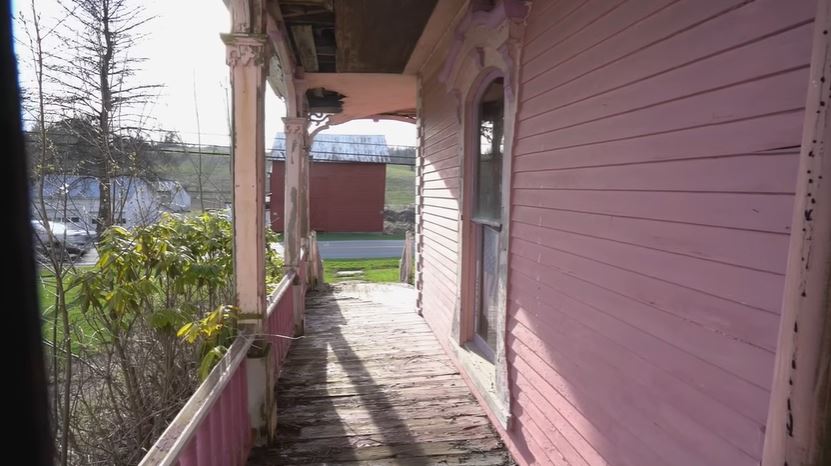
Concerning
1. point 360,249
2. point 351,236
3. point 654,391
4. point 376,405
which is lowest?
point 360,249

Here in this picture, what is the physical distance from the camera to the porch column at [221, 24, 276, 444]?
265cm

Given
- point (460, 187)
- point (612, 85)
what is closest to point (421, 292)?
point (460, 187)

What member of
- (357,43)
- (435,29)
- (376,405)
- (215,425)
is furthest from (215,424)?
(435,29)

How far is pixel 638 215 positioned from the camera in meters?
Result: 1.60

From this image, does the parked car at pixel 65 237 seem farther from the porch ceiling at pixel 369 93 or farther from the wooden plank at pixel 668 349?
the porch ceiling at pixel 369 93

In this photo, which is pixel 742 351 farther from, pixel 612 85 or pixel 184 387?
pixel 184 387

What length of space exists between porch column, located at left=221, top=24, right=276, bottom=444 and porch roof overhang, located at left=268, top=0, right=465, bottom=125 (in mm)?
1041

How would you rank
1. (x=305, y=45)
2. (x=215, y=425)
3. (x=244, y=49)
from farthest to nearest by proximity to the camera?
(x=305, y=45), (x=244, y=49), (x=215, y=425)

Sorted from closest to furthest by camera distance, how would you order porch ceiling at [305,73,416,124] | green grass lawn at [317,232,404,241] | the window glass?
the window glass
porch ceiling at [305,73,416,124]
green grass lawn at [317,232,404,241]

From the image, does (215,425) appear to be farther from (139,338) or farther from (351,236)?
(351,236)

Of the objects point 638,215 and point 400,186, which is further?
point 400,186

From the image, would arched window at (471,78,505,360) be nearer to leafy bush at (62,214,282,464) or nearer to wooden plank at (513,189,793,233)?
wooden plank at (513,189,793,233)

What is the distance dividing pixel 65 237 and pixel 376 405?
7.54 ft

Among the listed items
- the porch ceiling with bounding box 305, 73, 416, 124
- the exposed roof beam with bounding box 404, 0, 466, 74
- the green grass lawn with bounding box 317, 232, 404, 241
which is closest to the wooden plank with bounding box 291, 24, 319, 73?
the porch ceiling with bounding box 305, 73, 416, 124
